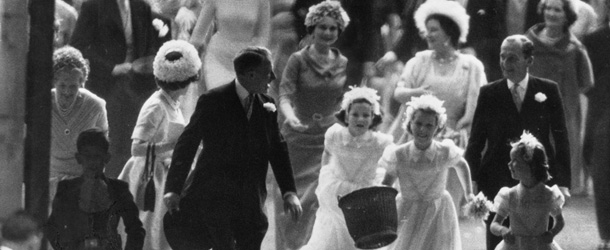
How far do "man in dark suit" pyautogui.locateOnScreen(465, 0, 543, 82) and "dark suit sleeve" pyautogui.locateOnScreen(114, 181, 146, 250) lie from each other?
9.75ft

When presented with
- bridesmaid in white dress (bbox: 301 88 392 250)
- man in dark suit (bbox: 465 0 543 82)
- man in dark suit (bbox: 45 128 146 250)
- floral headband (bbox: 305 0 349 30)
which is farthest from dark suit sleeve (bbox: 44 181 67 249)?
man in dark suit (bbox: 465 0 543 82)

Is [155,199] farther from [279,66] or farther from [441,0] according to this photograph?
[441,0]

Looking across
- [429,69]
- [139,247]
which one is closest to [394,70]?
[429,69]

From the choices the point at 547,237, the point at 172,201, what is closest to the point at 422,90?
the point at 547,237

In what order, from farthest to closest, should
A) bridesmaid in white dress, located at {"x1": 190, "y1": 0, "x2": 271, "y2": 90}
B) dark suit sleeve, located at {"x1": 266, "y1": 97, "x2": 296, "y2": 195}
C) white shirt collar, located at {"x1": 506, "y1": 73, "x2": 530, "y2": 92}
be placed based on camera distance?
bridesmaid in white dress, located at {"x1": 190, "y1": 0, "x2": 271, "y2": 90} < white shirt collar, located at {"x1": 506, "y1": 73, "x2": 530, "y2": 92} < dark suit sleeve, located at {"x1": 266, "y1": 97, "x2": 296, "y2": 195}

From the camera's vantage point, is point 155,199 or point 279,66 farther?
point 279,66

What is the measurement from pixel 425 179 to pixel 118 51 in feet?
7.94

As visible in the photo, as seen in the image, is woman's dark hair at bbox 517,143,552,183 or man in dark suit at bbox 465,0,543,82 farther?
man in dark suit at bbox 465,0,543,82

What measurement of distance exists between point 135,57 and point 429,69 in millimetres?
1930

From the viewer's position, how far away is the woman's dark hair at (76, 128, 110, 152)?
1191 centimetres

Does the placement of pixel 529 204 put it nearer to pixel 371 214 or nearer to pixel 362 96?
pixel 371 214

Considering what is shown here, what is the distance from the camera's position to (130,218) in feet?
38.4

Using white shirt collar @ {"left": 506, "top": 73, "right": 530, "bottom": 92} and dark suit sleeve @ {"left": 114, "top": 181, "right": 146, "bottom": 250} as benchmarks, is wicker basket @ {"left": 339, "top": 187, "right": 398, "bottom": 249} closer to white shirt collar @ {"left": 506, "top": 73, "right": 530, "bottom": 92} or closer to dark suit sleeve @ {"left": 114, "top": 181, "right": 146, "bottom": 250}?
white shirt collar @ {"left": 506, "top": 73, "right": 530, "bottom": 92}

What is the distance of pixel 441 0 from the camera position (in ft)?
44.2
